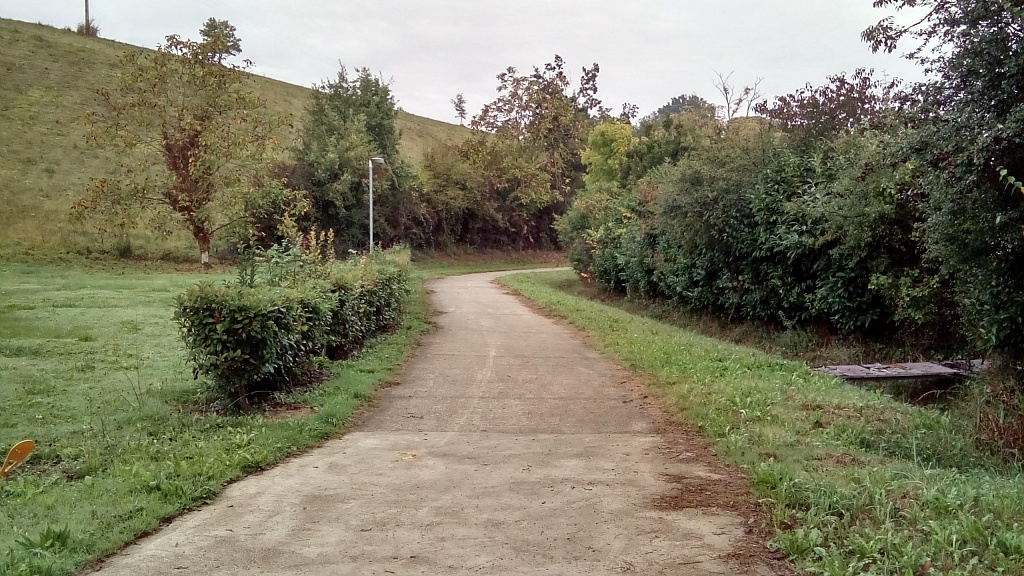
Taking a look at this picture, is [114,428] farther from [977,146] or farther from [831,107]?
[831,107]

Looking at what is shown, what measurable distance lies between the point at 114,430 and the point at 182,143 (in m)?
29.4

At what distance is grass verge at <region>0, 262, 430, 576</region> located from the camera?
4555mm

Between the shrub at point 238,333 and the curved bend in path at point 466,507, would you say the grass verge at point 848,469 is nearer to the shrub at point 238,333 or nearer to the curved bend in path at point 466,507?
the curved bend in path at point 466,507

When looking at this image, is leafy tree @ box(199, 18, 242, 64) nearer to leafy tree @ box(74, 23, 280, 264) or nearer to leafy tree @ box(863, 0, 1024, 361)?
leafy tree @ box(74, 23, 280, 264)

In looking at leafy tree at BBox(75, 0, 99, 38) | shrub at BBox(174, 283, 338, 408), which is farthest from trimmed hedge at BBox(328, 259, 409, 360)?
leafy tree at BBox(75, 0, 99, 38)

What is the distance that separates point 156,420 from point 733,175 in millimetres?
14676


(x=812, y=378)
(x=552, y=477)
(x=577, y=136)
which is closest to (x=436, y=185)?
(x=577, y=136)

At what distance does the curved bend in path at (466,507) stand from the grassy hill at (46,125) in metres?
30.9

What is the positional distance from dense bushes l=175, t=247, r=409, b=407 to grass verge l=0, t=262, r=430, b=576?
425 mm

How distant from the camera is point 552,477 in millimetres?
5688

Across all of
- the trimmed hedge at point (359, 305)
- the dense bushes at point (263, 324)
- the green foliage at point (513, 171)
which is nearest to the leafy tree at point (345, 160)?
the green foliage at point (513, 171)

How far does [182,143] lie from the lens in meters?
33.0

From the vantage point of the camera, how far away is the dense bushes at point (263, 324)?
762 centimetres

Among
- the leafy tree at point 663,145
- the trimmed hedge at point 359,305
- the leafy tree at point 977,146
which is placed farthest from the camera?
the leafy tree at point 663,145
